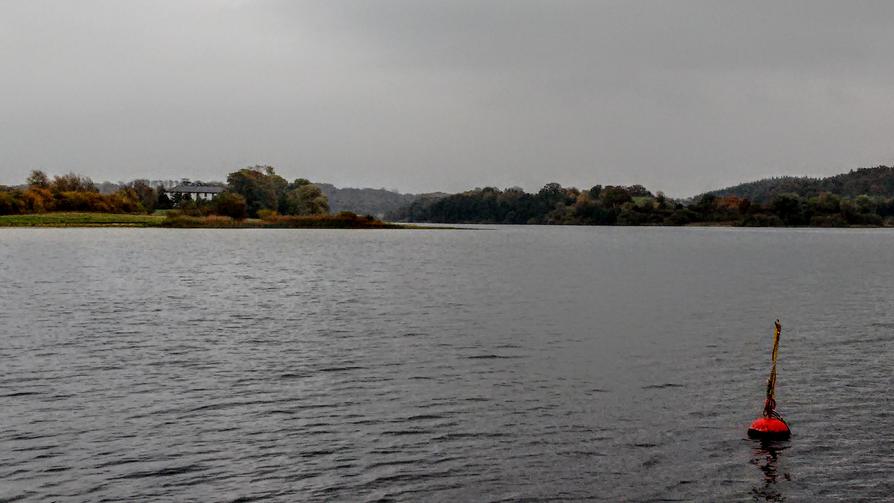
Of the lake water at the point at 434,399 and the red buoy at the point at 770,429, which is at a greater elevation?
the red buoy at the point at 770,429

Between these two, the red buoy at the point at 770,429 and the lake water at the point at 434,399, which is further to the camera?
the red buoy at the point at 770,429

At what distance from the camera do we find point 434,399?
31328mm

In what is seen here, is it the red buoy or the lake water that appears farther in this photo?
the red buoy

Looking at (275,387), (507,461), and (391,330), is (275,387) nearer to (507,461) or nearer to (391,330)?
(507,461)

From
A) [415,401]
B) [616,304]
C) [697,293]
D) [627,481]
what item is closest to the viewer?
[627,481]

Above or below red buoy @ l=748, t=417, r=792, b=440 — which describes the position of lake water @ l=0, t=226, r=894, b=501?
below

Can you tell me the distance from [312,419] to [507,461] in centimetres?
826

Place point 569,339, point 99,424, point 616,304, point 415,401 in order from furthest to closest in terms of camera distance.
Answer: point 616,304 < point 569,339 < point 415,401 < point 99,424

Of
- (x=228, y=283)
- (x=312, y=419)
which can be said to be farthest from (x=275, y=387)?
(x=228, y=283)

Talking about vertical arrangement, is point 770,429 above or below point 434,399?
above

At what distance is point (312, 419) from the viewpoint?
1103 inches

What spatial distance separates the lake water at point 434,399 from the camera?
21672mm

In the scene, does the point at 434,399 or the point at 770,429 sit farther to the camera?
the point at 434,399

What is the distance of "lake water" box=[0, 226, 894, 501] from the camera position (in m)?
21.7
